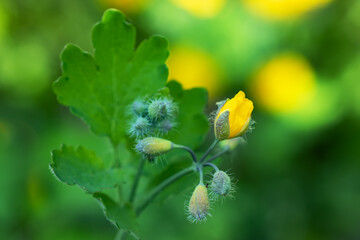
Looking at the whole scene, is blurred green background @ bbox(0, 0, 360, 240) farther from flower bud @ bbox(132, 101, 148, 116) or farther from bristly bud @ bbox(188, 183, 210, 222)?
bristly bud @ bbox(188, 183, 210, 222)

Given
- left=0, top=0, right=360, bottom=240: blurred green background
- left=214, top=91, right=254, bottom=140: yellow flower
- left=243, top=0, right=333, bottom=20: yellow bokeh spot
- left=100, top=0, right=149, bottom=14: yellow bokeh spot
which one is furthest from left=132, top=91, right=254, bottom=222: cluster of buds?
left=243, top=0, right=333, bottom=20: yellow bokeh spot

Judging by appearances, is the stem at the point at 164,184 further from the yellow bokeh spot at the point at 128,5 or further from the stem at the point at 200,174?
the yellow bokeh spot at the point at 128,5

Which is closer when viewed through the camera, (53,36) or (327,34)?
(53,36)

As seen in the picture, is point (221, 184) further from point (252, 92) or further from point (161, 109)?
point (252, 92)

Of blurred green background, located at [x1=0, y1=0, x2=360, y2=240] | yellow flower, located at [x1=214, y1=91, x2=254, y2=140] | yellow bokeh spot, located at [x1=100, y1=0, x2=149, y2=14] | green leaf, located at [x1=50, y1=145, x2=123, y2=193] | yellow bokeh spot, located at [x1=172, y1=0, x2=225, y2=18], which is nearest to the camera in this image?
yellow flower, located at [x1=214, y1=91, x2=254, y2=140]

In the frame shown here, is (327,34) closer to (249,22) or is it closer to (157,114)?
(249,22)

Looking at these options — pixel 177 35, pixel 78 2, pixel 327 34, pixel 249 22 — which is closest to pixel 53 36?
pixel 78 2

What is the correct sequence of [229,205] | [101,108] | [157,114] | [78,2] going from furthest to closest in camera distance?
[78,2] → [229,205] → [101,108] → [157,114]
